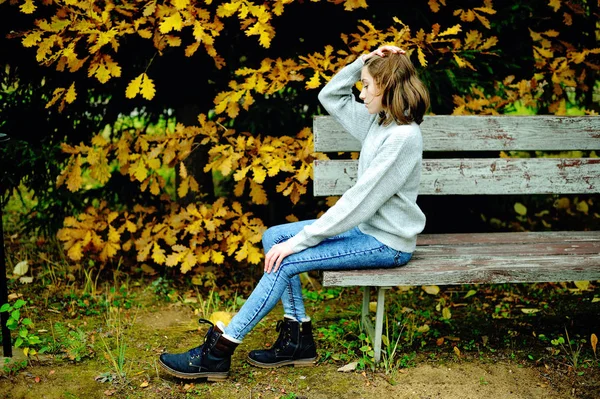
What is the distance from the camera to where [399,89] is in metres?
2.75

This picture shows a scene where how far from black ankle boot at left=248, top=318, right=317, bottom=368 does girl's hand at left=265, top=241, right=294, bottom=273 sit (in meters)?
0.37

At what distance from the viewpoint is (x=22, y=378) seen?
2.86m

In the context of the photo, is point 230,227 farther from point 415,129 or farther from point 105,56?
point 415,129

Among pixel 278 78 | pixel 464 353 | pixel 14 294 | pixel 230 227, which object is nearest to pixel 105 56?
pixel 278 78

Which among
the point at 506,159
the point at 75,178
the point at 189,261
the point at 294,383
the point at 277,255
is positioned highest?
the point at 506,159

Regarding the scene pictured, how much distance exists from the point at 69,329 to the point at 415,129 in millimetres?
2084

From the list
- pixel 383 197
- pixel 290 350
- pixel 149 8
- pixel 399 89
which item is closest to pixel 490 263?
pixel 383 197

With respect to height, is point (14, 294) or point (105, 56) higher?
point (105, 56)

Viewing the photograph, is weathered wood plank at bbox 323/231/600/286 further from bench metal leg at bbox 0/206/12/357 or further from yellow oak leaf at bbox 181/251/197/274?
bench metal leg at bbox 0/206/12/357

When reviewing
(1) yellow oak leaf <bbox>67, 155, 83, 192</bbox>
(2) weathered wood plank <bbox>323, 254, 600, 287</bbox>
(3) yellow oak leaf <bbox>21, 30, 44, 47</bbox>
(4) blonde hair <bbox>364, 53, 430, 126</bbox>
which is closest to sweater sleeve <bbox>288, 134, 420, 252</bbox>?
(4) blonde hair <bbox>364, 53, 430, 126</bbox>

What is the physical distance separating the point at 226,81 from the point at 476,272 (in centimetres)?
213

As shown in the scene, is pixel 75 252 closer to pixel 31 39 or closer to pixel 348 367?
pixel 31 39

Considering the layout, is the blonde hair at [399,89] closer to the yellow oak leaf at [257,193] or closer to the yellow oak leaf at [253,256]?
the yellow oak leaf at [257,193]

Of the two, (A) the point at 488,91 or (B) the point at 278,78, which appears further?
(A) the point at 488,91
